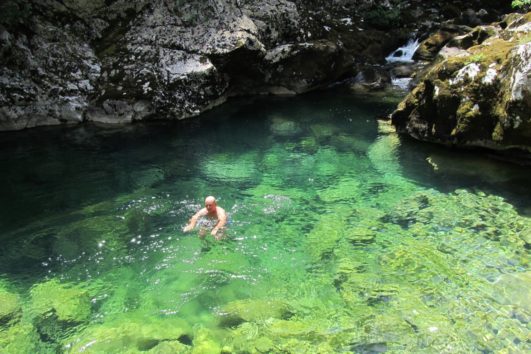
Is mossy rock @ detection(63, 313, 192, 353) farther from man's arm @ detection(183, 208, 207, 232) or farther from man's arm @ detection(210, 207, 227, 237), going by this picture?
man's arm @ detection(183, 208, 207, 232)

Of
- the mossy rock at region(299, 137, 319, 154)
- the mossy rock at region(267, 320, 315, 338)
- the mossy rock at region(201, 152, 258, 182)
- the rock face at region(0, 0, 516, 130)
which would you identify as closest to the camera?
the mossy rock at region(267, 320, 315, 338)

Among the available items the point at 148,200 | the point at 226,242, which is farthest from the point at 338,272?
the point at 148,200

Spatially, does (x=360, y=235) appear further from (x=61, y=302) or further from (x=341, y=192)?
(x=61, y=302)

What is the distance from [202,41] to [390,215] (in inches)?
457

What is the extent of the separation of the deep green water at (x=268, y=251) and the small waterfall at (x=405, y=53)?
384 inches

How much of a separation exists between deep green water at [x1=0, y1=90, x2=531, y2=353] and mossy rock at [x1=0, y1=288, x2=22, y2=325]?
30 millimetres

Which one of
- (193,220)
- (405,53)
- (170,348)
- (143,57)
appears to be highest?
(143,57)

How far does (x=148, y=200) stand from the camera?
1103 centimetres

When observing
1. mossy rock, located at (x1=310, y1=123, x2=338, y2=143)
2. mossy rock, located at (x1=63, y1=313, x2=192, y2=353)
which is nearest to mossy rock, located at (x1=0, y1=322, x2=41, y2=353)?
mossy rock, located at (x1=63, y1=313, x2=192, y2=353)

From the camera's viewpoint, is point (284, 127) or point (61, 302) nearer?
point (61, 302)

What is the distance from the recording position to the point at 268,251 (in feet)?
29.2

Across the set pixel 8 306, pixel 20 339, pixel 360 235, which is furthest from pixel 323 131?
pixel 20 339

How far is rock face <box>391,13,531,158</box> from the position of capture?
10.8m

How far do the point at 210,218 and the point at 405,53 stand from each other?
17608 mm
